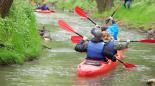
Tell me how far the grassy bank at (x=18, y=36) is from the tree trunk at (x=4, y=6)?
0.57 feet

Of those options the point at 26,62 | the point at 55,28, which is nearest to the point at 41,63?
the point at 26,62

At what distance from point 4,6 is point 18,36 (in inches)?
54.2

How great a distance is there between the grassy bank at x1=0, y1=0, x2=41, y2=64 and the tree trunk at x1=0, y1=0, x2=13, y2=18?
174mm

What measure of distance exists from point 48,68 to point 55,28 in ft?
42.5

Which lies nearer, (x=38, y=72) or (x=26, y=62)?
(x=38, y=72)

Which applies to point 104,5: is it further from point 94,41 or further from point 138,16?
point 94,41

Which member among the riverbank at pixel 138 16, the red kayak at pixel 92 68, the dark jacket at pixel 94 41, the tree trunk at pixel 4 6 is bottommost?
the riverbank at pixel 138 16

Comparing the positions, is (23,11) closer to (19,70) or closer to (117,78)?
(19,70)

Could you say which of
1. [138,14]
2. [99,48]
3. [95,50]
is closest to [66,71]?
[95,50]

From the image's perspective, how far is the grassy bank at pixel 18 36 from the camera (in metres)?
14.0

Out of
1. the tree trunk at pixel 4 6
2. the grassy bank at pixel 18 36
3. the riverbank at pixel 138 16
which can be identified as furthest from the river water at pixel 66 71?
the riverbank at pixel 138 16

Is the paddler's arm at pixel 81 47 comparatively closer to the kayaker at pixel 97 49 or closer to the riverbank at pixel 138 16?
the kayaker at pixel 97 49

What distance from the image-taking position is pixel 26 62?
586 inches

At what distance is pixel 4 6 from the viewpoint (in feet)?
45.9
